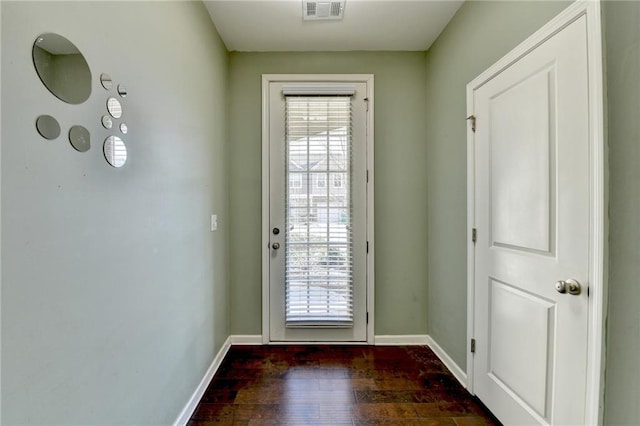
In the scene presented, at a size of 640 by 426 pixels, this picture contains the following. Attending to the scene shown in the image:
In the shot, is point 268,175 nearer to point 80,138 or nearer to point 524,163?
point 80,138

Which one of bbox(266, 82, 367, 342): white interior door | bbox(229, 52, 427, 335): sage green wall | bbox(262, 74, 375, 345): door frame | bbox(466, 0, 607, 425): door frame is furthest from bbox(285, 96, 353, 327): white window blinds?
bbox(466, 0, 607, 425): door frame

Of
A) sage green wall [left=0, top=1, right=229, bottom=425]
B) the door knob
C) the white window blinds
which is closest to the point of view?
sage green wall [left=0, top=1, right=229, bottom=425]

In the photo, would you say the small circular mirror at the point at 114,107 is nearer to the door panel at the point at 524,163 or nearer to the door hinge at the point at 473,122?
the door panel at the point at 524,163

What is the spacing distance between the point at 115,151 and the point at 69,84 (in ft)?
0.84

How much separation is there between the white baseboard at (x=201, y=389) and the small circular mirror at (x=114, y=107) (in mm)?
1589

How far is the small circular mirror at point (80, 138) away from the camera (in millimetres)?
851

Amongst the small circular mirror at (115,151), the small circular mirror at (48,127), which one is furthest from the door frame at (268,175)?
the small circular mirror at (48,127)

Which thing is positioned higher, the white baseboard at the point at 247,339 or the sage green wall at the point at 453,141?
the sage green wall at the point at 453,141

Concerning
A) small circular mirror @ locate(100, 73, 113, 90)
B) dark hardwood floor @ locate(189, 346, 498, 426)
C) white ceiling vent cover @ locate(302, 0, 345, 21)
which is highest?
white ceiling vent cover @ locate(302, 0, 345, 21)

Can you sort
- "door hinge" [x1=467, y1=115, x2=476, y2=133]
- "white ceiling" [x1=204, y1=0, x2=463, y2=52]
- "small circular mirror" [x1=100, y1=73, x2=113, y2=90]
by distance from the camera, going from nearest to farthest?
"small circular mirror" [x1=100, y1=73, x2=113, y2=90], "door hinge" [x1=467, y1=115, x2=476, y2=133], "white ceiling" [x1=204, y1=0, x2=463, y2=52]

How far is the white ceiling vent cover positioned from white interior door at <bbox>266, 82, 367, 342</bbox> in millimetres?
515

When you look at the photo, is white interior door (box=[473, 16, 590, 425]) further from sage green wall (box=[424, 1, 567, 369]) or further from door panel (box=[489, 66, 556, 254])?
sage green wall (box=[424, 1, 567, 369])

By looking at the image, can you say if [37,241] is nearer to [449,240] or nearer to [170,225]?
[170,225]

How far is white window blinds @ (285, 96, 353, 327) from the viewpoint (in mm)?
2406
